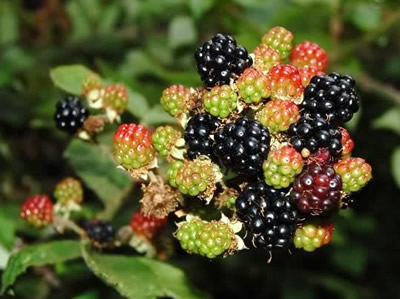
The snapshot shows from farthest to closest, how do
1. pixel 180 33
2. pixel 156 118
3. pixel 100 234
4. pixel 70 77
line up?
pixel 180 33
pixel 156 118
pixel 70 77
pixel 100 234

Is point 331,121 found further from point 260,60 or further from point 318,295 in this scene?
point 318,295

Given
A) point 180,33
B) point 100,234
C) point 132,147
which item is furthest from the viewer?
point 180,33

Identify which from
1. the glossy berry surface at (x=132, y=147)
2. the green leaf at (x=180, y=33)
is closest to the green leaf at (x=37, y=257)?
the glossy berry surface at (x=132, y=147)

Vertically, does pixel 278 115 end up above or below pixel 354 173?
above

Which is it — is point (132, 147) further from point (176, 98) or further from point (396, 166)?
point (396, 166)

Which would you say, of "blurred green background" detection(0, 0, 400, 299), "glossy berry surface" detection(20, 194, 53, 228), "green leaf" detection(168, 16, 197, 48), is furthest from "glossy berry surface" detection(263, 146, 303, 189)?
"green leaf" detection(168, 16, 197, 48)

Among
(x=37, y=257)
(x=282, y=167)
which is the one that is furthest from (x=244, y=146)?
(x=37, y=257)

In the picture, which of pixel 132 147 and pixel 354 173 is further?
pixel 132 147

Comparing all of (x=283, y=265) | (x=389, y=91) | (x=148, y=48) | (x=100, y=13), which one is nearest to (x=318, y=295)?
(x=283, y=265)
